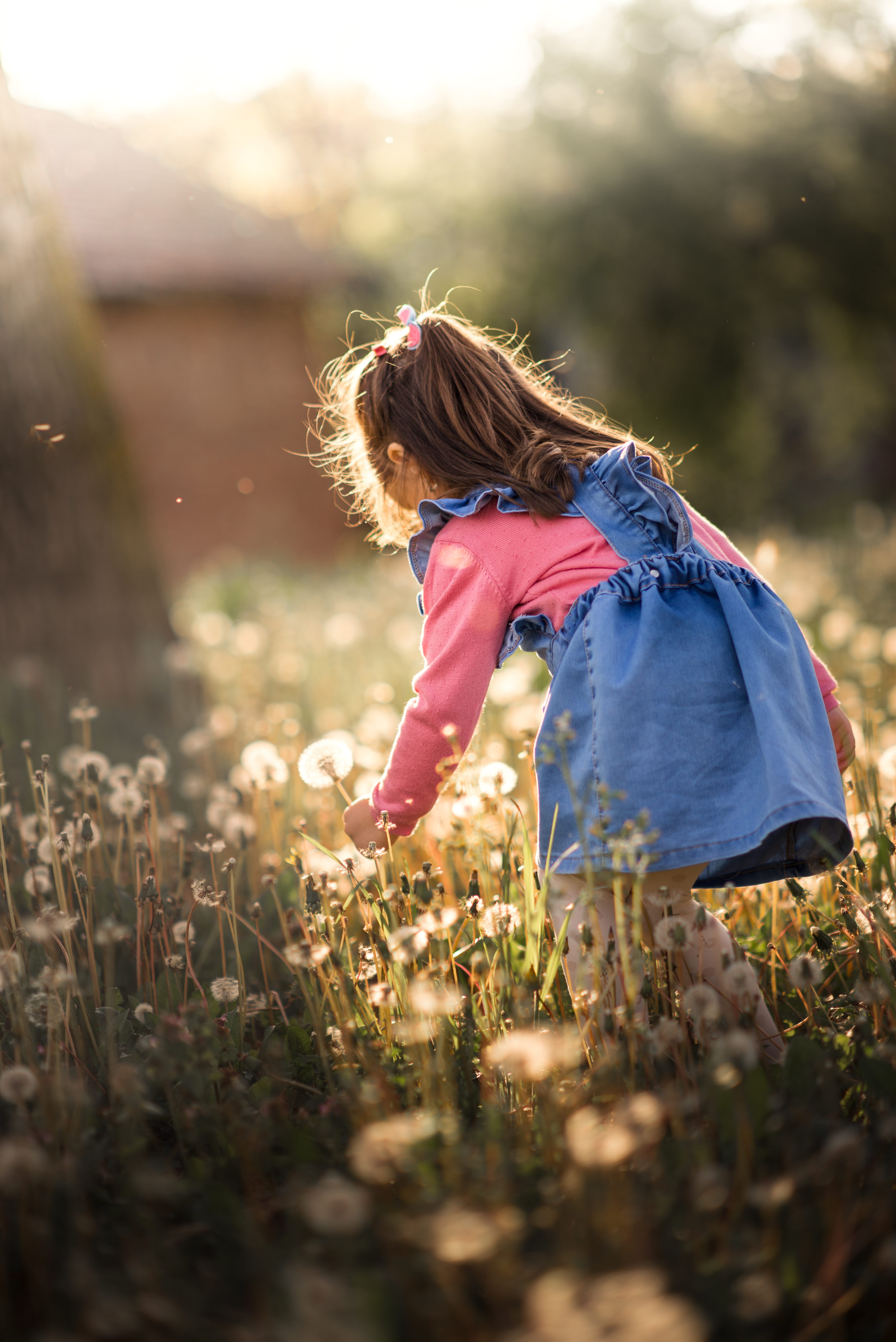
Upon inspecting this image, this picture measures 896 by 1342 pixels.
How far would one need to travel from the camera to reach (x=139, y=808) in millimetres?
2439

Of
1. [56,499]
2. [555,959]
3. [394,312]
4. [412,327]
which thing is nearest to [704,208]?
[394,312]

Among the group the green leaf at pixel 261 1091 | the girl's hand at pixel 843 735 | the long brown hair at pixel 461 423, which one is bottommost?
the green leaf at pixel 261 1091

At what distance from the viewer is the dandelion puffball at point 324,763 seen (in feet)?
6.91

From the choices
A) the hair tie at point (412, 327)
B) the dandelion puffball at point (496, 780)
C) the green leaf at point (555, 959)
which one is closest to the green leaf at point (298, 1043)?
the green leaf at point (555, 959)

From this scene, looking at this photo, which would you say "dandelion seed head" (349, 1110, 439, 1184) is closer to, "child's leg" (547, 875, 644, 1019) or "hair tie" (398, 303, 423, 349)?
"child's leg" (547, 875, 644, 1019)

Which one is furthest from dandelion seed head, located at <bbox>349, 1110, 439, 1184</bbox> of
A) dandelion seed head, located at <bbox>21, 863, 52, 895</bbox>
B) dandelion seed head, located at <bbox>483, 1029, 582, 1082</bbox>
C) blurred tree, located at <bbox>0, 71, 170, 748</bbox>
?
blurred tree, located at <bbox>0, 71, 170, 748</bbox>

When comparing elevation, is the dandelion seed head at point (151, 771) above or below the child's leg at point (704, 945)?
above

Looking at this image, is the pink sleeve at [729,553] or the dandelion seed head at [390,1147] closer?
the dandelion seed head at [390,1147]

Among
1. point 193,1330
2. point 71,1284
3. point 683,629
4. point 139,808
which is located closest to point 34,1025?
point 139,808

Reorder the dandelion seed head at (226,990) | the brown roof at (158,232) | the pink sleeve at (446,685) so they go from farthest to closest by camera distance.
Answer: the brown roof at (158,232), the pink sleeve at (446,685), the dandelion seed head at (226,990)

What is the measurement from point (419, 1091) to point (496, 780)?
63cm

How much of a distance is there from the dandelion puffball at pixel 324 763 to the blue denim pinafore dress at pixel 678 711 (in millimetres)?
381

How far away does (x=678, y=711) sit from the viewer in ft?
6.15

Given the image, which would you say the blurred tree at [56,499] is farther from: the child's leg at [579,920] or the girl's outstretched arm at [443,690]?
the child's leg at [579,920]
